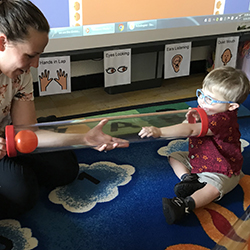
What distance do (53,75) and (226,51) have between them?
3.93ft

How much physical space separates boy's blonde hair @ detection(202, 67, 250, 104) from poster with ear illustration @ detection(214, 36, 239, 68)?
1046mm

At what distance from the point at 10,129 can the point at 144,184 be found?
1.96ft

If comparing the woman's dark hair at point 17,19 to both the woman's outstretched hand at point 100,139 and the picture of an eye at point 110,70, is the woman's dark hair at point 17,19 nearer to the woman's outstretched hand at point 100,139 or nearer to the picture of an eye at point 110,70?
the woman's outstretched hand at point 100,139

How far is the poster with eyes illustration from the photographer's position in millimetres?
1985

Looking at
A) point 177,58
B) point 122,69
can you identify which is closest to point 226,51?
point 177,58

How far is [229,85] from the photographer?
4.03 feet

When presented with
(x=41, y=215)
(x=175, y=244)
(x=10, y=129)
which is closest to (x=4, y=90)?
(x=10, y=129)

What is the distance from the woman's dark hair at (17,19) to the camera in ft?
2.94

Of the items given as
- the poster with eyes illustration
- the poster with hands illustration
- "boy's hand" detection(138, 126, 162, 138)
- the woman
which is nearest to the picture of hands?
the poster with hands illustration

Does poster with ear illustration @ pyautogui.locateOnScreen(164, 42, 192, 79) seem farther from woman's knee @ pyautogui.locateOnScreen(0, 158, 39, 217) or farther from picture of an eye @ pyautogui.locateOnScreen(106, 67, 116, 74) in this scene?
woman's knee @ pyautogui.locateOnScreen(0, 158, 39, 217)

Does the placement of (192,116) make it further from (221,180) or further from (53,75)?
(53,75)

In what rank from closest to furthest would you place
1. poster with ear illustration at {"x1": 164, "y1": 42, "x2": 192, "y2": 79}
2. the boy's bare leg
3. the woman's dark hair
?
the woman's dark hair, the boy's bare leg, poster with ear illustration at {"x1": 164, "y1": 42, "x2": 192, "y2": 79}

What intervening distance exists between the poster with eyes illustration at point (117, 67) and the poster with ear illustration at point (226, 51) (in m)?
0.65

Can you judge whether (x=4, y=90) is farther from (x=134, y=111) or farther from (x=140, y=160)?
(x=134, y=111)
